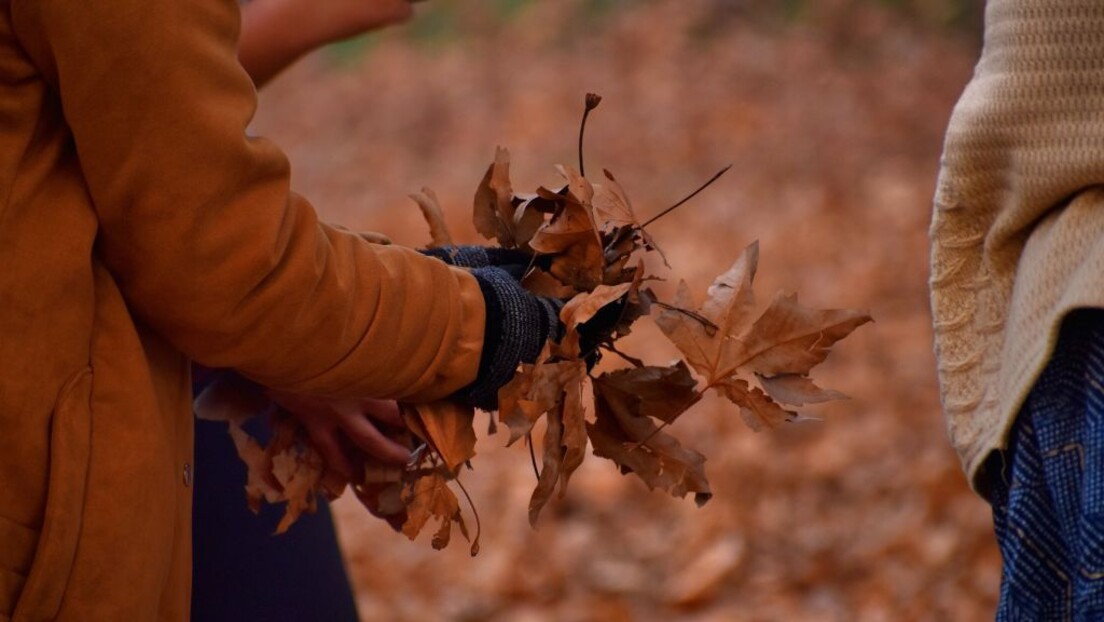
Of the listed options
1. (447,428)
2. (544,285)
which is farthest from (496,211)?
(447,428)

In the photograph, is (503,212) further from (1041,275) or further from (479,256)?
(1041,275)

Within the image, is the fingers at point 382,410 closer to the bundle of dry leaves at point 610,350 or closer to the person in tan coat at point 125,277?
the bundle of dry leaves at point 610,350

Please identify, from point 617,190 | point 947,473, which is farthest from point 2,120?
point 947,473

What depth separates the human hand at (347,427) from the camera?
164 centimetres

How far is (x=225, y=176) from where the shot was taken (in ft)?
3.76

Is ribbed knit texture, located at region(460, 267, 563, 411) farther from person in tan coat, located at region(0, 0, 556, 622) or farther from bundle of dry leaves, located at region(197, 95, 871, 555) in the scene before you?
person in tan coat, located at region(0, 0, 556, 622)

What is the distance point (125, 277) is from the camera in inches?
47.6

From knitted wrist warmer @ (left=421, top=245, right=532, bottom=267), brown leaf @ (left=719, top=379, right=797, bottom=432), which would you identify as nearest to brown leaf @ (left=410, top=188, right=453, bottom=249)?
knitted wrist warmer @ (left=421, top=245, right=532, bottom=267)

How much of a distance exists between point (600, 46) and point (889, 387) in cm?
369

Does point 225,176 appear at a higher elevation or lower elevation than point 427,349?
higher

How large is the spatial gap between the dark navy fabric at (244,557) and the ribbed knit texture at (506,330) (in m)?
0.51

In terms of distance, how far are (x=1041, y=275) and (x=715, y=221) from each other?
13.7 feet

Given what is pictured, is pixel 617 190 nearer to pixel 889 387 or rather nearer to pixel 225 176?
pixel 225 176

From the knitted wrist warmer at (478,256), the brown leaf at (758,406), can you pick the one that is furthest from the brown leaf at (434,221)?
the brown leaf at (758,406)
